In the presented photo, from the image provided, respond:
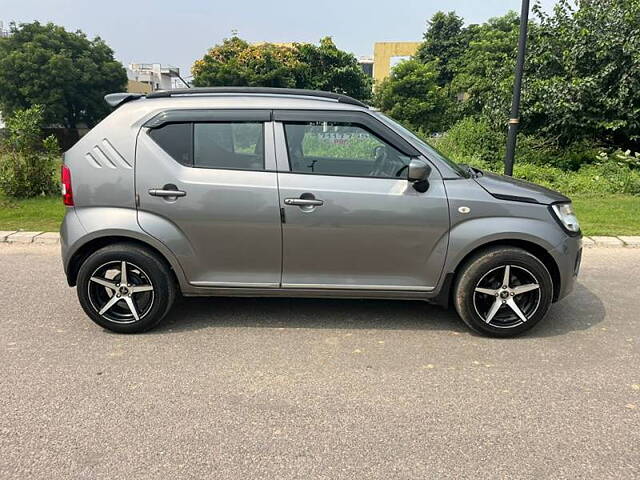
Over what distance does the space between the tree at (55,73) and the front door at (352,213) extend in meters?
38.9

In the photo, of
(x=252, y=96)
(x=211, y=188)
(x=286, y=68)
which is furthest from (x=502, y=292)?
(x=286, y=68)

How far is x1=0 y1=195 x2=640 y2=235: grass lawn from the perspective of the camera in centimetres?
728

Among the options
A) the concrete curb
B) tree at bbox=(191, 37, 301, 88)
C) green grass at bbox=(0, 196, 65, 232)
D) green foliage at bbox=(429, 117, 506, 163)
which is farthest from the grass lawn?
tree at bbox=(191, 37, 301, 88)

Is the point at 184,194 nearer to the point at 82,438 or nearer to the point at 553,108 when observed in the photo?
the point at 82,438

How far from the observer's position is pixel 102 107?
41.3 meters

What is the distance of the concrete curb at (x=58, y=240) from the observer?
264 inches

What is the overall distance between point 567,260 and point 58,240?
622 centimetres

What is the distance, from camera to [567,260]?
3.85 m

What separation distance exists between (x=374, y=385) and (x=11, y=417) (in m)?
2.16

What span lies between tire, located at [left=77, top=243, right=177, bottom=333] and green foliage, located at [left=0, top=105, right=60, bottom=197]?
254 inches

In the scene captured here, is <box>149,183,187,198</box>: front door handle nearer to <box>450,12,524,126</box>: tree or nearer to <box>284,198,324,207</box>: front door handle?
<box>284,198,324,207</box>: front door handle

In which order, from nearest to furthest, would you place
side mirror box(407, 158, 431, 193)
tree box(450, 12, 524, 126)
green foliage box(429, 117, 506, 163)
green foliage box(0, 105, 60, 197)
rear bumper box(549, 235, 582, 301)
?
side mirror box(407, 158, 431, 193) < rear bumper box(549, 235, 582, 301) < green foliage box(0, 105, 60, 197) < tree box(450, 12, 524, 126) < green foliage box(429, 117, 506, 163)

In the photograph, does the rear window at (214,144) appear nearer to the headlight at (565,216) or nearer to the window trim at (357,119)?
the window trim at (357,119)

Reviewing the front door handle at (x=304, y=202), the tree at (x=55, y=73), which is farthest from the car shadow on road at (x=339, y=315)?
the tree at (x=55, y=73)
